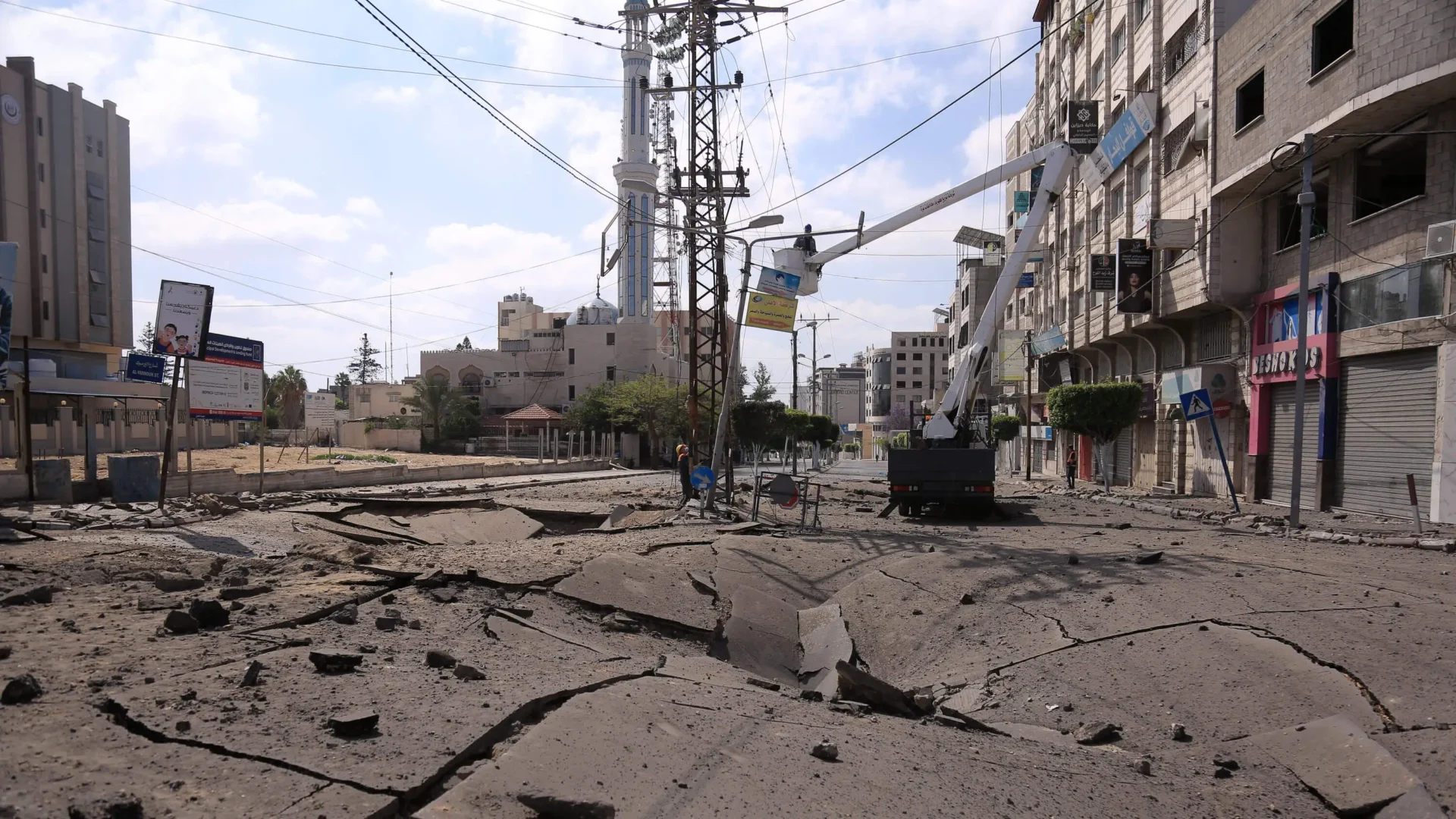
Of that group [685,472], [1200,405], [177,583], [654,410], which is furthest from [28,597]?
[654,410]

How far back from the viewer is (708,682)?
572 centimetres

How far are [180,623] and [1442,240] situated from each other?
60.2 ft

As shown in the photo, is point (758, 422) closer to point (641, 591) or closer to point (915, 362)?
point (641, 591)

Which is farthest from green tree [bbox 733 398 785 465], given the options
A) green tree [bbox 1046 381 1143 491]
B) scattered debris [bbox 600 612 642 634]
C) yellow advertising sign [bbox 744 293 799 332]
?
scattered debris [bbox 600 612 642 634]

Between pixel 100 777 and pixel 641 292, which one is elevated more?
pixel 641 292

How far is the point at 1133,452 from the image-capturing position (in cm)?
3228

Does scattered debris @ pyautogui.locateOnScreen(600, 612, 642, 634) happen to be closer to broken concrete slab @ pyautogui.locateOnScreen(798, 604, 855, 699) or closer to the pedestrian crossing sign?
broken concrete slab @ pyautogui.locateOnScreen(798, 604, 855, 699)

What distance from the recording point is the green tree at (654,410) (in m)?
49.1

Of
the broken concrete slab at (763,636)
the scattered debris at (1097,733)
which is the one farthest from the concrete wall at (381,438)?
the scattered debris at (1097,733)

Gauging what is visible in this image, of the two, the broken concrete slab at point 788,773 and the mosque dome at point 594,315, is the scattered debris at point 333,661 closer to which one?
the broken concrete slab at point 788,773

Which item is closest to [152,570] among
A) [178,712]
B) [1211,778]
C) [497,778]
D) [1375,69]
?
[178,712]

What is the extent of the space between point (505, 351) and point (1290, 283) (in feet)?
207

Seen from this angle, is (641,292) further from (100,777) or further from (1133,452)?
(100,777)

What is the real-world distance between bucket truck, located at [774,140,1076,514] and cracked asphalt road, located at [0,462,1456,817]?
6.67 m
